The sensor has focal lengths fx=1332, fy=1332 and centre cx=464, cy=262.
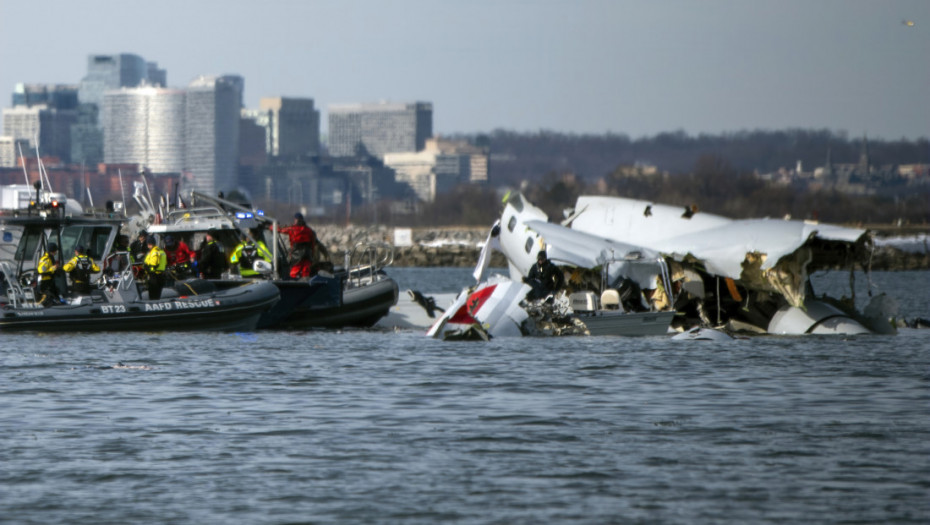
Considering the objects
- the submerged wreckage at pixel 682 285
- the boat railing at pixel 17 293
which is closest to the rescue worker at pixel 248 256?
the submerged wreckage at pixel 682 285

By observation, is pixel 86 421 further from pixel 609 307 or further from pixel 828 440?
pixel 609 307

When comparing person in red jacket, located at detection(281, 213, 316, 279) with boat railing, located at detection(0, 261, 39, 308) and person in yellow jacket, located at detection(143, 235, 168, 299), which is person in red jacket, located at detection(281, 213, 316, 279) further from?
boat railing, located at detection(0, 261, 39, 308)

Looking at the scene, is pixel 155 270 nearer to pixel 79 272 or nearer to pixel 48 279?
pixel 79 272

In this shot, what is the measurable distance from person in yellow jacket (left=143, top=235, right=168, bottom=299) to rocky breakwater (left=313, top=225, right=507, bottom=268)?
67632 mm

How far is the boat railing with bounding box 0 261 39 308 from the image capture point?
24750 millimetres

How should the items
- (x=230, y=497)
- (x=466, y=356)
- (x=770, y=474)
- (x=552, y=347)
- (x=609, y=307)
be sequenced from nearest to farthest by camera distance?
1. (x=230, y=497)
2. (x=770, y=474)
3. (x=466, y=356)
4. (x=552, y=347)
5. (x=609, y=307)

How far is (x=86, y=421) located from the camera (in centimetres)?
1539

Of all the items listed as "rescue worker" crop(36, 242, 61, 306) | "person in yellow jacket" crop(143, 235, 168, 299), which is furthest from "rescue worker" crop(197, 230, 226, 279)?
"rescue worker" crop(36, 242, 61, 306)

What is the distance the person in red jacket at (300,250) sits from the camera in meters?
28.8

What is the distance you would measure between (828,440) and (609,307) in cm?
1271

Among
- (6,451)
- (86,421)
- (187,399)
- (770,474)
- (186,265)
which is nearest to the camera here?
(770,474)

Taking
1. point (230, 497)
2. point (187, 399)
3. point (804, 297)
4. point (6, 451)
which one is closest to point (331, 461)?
point (230, 497)

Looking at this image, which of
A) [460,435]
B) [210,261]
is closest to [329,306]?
[210,261]

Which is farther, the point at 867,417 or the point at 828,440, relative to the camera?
the point at 867,417
